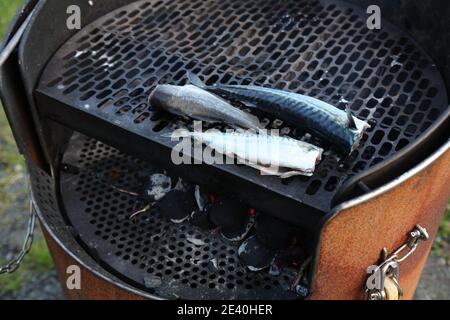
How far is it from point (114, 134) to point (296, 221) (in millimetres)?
747

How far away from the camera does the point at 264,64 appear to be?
7.43 feet

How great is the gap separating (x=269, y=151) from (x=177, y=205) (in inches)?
26.6

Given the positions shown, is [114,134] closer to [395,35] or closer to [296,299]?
[296,299]

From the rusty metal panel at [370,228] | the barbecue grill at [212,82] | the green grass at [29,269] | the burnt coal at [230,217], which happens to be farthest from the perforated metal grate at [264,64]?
the green grass at [29,269]

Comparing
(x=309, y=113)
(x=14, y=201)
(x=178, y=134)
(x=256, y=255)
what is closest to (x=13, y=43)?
(x=178, y=134)

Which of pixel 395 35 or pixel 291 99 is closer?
pixel 291 99

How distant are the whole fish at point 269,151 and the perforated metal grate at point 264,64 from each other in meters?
0.04

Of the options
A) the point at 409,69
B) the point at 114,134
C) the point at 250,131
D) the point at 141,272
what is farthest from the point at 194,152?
the point at 409,69

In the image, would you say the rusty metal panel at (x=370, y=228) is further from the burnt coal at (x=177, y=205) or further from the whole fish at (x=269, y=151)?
the burnt coal at (x=177, y=205)

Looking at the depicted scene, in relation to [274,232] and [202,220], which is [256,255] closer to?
[274,232]

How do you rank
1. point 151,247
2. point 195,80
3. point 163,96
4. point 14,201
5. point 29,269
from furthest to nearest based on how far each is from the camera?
point 14,201 < point 29,269 < point 151,247 < point 195,80 < point 163,96

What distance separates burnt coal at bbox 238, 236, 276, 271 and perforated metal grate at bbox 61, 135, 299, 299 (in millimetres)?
31

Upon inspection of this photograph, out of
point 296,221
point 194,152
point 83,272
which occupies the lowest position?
point 83,272

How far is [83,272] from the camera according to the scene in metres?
1.99
